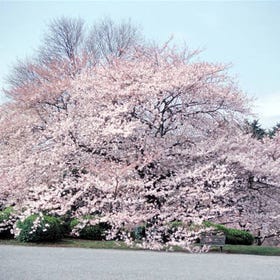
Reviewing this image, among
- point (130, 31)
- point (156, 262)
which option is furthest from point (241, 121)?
point (130, 31)

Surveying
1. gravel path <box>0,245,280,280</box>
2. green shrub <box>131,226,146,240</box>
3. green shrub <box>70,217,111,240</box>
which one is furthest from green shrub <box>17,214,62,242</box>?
green shrub <box>131,226,146,240</box>

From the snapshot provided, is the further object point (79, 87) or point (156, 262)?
point (79, 87)

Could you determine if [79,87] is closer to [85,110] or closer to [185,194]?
[85,110]

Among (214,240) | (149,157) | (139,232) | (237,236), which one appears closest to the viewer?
(149,157)

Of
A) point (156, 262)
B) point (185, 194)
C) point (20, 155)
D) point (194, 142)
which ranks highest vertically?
point (194, 142)

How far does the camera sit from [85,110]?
1348 cm

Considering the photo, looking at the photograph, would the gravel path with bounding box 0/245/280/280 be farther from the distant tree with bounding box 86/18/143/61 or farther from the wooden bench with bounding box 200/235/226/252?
the distant tree with bounding box 86/18/143/61

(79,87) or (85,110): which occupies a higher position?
(79,87)

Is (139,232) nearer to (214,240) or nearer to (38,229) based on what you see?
(214,240)

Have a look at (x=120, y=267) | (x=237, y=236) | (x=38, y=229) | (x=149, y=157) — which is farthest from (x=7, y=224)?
(x=237, y=236)

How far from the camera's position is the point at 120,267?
7430 mm

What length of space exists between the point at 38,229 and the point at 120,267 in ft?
16.0

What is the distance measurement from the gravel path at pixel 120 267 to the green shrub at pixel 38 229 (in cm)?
197

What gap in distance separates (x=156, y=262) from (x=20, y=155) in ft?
20.9
